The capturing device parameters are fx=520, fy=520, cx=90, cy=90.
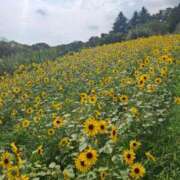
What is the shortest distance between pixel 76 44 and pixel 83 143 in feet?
72.7

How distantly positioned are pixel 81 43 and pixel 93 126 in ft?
77.3

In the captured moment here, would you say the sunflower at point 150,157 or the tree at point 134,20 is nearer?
the sunflower at point 150,157

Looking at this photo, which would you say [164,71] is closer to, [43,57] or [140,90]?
[140,90]

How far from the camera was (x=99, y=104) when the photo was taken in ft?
21.4

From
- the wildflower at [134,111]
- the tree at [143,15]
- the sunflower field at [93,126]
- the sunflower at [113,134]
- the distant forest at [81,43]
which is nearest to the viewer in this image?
the sunflower field at [93,126]

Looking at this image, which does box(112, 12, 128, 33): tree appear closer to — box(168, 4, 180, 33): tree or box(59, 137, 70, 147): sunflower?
box(168, 4, 180, 33): tree

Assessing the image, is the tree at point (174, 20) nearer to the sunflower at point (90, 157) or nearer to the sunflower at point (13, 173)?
the sunflower at point (90, 157)

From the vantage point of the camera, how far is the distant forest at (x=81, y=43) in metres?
19.3

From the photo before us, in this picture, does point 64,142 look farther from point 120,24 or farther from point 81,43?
point 120,24

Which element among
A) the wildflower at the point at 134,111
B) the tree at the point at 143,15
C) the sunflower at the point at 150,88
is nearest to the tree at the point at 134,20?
the tree at the point at 143,15

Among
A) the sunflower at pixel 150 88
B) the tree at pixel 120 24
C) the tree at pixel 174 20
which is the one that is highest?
the sunflower at pixel 150 88

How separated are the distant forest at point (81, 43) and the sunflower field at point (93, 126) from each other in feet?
28.2

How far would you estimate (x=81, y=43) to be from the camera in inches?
1113

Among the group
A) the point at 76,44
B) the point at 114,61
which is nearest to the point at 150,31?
the point at 76,44
